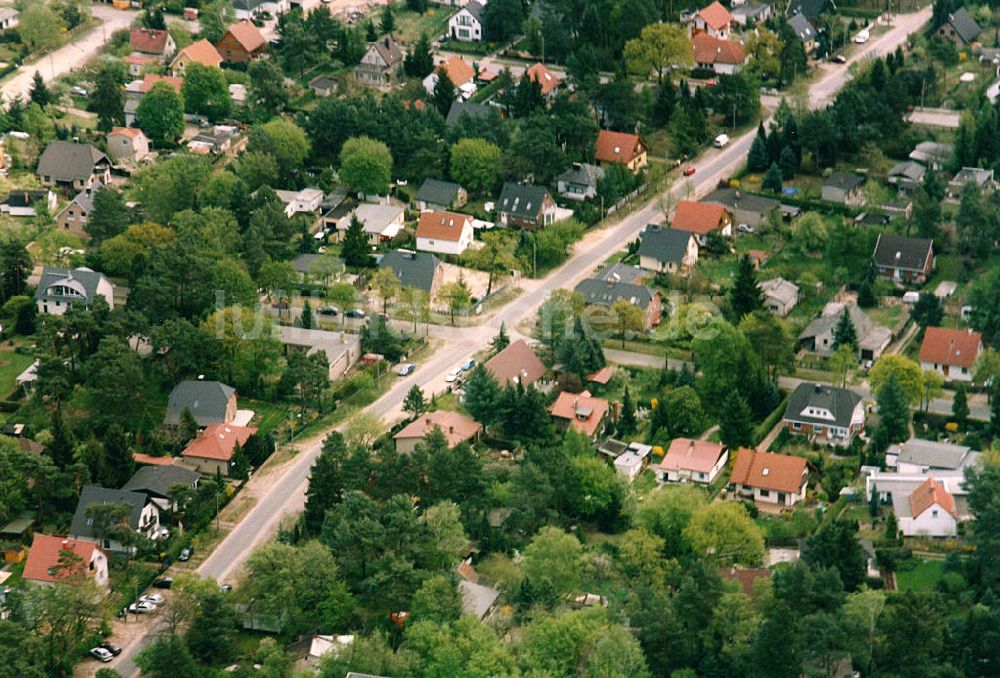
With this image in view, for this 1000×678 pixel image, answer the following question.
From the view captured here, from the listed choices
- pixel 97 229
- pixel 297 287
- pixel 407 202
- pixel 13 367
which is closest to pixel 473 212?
pixel 407 202

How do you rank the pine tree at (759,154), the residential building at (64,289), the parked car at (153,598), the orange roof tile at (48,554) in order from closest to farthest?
the parked car at (153,598) → the orange roof tile at (48,554) → the residential building at (64,289) → the pine tree at (759,154)

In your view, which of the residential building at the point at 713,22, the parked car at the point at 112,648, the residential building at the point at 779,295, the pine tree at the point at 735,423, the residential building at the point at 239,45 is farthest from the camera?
the residential building at the point at 713,22

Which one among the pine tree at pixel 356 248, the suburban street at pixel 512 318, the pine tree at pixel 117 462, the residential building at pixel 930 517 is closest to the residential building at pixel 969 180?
the suburban street at pixel 512 318

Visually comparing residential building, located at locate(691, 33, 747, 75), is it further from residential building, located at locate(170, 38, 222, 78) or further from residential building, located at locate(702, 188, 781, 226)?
residential building, located at locate(170, 38, 222, 78)

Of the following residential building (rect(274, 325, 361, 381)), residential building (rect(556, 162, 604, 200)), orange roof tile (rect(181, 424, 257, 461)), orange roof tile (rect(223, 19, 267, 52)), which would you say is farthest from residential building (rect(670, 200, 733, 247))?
orange roof tile (rect(223, 19, 267, 52))

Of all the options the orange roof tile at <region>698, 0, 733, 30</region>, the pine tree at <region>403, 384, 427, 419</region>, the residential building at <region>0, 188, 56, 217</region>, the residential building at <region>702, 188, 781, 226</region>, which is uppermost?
the orange roof tile at <region>698, 0, 733, 30</region>

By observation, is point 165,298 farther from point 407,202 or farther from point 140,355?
point 407,202

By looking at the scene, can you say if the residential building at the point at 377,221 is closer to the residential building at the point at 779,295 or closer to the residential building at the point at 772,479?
the residential building at the point at 779,295

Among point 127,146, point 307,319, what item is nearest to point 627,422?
point 307,319
